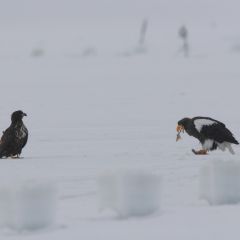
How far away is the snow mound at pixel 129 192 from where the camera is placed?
769 centimetres

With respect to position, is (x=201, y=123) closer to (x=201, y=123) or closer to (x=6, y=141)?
(x=201, y=123)

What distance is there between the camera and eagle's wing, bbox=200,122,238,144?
13680 mm

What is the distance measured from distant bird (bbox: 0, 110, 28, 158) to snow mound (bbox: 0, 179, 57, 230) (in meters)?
5.67

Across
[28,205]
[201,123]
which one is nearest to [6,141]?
[201,123]

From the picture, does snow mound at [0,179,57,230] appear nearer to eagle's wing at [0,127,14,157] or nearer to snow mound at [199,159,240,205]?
snow mound at [199,159,240,205]

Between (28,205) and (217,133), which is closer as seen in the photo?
(28,205)

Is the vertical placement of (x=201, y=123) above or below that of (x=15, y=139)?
above

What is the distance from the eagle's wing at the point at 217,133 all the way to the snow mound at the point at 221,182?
5150 mm

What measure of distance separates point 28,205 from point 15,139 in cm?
585

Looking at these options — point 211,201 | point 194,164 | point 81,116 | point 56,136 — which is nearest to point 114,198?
point 211,201

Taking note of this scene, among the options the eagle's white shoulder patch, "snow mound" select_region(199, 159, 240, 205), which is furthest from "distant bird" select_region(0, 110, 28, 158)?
"snow mound" select_region(199, 159, 240, 205)

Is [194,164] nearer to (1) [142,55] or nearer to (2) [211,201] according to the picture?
(2) [211,201]

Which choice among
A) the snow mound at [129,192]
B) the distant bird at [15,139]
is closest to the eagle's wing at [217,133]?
the distant bird at [15,139]

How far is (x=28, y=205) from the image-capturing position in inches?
286
